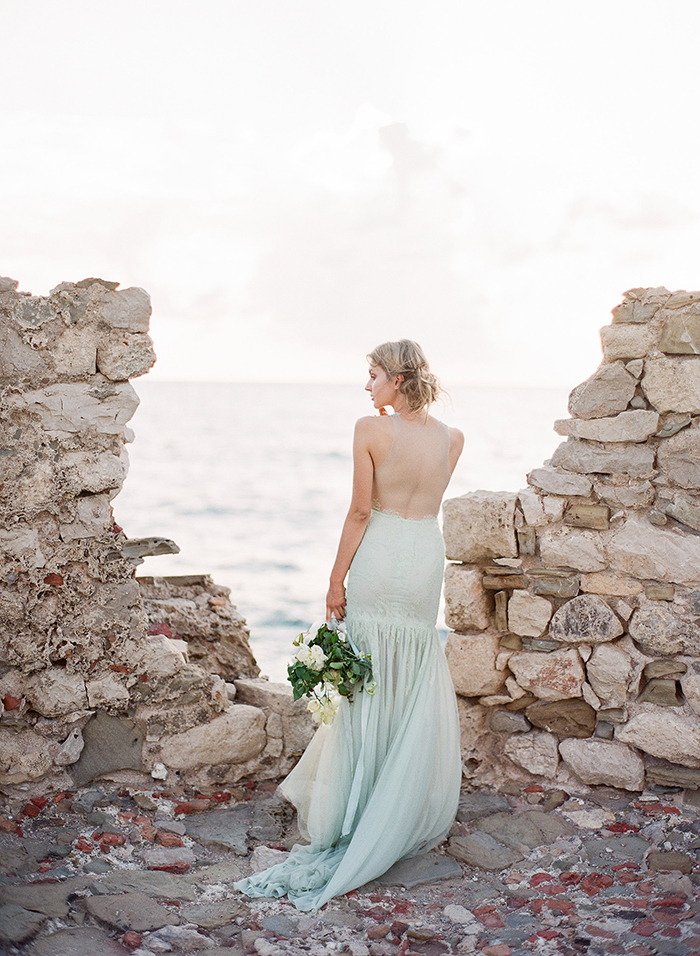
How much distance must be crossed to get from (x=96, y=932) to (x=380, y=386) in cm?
229

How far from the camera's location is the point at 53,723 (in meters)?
3.94

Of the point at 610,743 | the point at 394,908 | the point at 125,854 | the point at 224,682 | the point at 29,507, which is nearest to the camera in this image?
the point at 394,908

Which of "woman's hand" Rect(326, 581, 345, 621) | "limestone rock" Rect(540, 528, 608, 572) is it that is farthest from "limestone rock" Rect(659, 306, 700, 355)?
"woman's hand" Rect(326, 581, 345, 621)

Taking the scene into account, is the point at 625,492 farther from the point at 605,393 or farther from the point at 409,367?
the point at 409,367

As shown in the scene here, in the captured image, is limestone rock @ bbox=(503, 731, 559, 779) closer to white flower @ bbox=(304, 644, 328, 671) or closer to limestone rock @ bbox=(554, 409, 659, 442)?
white flower @ bbox=(304, 644, 328, 671)

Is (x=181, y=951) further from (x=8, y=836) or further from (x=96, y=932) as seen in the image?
(x=8, y=836)

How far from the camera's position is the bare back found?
11.8ft

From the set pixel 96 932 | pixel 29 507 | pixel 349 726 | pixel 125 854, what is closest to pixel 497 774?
pixel 349 726

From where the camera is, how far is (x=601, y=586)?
4.15 m

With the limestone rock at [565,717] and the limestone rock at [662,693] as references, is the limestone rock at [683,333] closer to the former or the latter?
the limestone rock at [662,693]

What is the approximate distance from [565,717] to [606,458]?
51.1 inches

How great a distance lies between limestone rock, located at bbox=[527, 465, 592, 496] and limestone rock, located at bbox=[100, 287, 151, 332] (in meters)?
1.99

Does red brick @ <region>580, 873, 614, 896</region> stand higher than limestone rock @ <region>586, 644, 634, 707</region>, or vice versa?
limestone rock @ <region>586, 644, 634, 707</region>

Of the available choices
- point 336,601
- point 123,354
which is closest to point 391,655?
point 336,601
